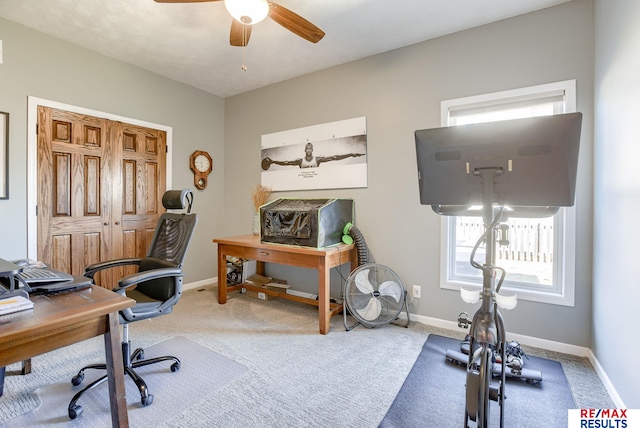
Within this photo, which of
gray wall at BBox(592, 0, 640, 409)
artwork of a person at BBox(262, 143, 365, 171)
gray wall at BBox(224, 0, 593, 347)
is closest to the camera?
gray wall at BBox(592, 0, 640, 409)

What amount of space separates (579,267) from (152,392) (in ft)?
9.94

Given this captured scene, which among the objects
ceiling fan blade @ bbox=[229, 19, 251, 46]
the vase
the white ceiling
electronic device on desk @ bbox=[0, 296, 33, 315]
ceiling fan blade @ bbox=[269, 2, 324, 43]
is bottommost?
electronic device on desk @ bbox=[0, 296, 33, 315]

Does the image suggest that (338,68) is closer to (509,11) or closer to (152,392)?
(509,11)

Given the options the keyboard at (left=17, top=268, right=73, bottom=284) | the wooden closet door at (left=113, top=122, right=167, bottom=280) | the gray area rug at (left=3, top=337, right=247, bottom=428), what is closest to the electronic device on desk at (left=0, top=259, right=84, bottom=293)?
the keyboard at (left=17, top=268, right=73, bottom=284)

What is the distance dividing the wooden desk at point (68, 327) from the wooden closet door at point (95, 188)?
2.07 m

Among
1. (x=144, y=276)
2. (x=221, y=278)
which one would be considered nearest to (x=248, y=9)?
(x=144, y=276)

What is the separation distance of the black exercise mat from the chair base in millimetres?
1321

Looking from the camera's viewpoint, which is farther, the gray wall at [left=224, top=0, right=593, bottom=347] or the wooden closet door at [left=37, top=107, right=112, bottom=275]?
the wooden closet door at [left=37, top=107, right=112, bottom=275]

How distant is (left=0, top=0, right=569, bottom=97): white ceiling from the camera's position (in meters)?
2.27

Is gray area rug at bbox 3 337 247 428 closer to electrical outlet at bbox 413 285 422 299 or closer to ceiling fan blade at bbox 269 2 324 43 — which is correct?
electrical outlet at bbox 413 285 422 299

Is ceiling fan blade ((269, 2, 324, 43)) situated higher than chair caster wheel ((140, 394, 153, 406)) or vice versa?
ceiling fan blade ((269, 2, 324, 43))

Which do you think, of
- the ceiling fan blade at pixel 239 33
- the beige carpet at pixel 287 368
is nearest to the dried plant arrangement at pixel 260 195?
the beige carpet at pixel 287 368

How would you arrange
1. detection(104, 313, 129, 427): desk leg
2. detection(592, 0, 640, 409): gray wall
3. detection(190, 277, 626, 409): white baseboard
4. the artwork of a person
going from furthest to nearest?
the artwork of a person
detection(190, 277, 626, 409): white baseboard
detection(592, 0, 640, 409): gray wall
detection(104, 313, 129, 427): desk leg

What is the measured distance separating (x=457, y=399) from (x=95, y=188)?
3.65 meters
